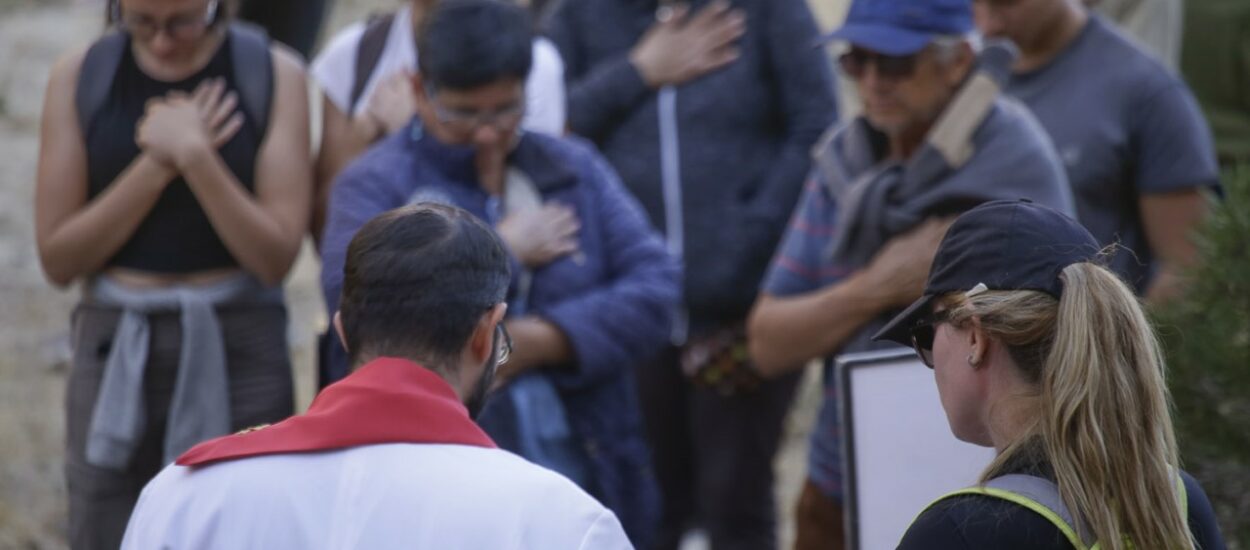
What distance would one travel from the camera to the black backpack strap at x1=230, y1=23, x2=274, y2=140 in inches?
148

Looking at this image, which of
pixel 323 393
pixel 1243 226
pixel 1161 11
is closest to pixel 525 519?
pixel 323 393

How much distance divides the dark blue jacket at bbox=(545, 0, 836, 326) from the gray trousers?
1256mm

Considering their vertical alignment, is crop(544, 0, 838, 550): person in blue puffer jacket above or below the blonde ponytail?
below

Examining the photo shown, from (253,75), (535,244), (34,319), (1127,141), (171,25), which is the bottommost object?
(34,319)

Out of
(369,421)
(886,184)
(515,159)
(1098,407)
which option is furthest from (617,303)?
(1098,407)

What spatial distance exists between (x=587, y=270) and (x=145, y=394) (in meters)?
1.01

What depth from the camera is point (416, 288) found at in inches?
87.1

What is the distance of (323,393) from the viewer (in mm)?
2225

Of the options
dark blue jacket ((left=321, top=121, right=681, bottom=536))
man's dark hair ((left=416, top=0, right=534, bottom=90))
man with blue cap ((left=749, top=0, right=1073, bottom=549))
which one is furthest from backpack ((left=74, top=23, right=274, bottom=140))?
man with blue cap ((left=749, top=0, right=1073, bottom=549))

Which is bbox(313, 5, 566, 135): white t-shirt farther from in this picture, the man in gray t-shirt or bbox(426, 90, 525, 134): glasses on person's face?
the man in gray t-shirt

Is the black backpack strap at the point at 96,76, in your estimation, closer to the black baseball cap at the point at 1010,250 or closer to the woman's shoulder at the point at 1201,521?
the black baseball cap at the point at 1010,250

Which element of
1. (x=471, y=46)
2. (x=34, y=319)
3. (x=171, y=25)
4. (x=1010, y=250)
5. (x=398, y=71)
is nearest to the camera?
(x=1010, y=250)

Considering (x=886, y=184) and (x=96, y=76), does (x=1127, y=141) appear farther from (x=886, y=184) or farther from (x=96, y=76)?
(x=96, y=76)

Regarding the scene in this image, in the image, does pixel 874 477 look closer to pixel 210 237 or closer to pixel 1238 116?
pixel 210 237
